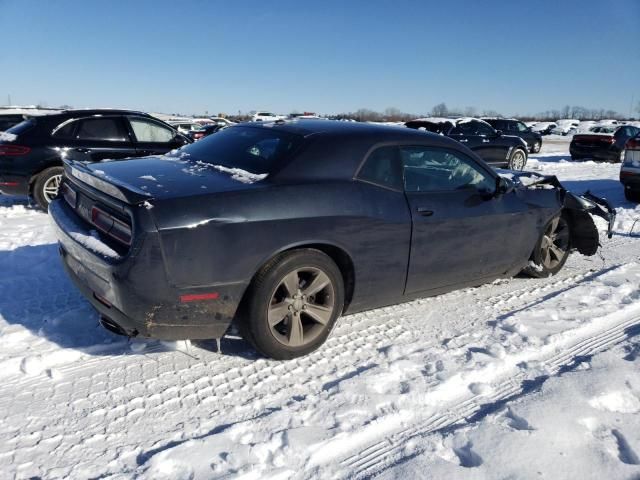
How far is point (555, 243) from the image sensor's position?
532 centimetres

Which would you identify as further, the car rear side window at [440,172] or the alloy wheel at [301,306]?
the car rear side window at [440,172]

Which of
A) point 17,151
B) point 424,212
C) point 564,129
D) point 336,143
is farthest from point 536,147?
point 564,129

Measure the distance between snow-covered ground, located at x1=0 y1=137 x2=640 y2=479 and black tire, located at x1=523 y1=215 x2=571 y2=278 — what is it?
2.24 ft

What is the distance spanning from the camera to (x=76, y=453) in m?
2.49

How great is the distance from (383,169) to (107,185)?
5.99 ft

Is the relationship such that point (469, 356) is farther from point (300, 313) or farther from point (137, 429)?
point (137, 429)

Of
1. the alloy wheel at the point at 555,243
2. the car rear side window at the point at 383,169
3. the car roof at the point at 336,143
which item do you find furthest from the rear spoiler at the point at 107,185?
the alloy wheel at the point at 555,243

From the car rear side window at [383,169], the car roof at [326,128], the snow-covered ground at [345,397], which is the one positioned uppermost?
the car roof at [326,128]

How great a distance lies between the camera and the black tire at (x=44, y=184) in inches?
305

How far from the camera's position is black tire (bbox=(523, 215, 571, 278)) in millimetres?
5051

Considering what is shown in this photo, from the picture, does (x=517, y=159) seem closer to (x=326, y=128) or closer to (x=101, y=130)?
(x=101, y=130)

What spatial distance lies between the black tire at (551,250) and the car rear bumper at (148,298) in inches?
125

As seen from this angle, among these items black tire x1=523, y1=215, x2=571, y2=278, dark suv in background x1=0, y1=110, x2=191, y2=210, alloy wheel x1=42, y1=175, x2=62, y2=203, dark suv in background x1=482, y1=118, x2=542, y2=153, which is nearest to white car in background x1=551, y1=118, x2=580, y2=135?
dark suv in background x1=482, y1=118, x2=542, y2=153

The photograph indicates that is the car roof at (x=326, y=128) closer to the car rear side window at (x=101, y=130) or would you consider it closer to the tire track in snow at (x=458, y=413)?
the tire track in snow at (x=458, y=413)
